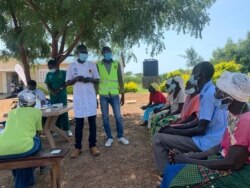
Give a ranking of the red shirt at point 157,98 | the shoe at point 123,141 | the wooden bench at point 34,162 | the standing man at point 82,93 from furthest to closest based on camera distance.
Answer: the red shirt at point 157,98 < the shoe at point 123,141 < the standing man at point 82,93 < the wooden bench at point 34,162

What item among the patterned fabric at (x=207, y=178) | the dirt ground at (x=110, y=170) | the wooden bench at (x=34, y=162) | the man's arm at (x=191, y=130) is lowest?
the dirt ground at (x=110, y=170)

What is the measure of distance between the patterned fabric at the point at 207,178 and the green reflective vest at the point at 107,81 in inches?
131

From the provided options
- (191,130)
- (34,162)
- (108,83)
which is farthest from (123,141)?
(191,130)

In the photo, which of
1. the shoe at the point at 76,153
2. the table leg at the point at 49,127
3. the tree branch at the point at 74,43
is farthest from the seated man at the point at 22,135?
the tree branch at the point at 74,43

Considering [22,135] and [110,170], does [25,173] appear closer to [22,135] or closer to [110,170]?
[22,135]

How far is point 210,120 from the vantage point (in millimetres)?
3844

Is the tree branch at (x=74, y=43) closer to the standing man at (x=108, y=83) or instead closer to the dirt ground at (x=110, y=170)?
the standing man at (x=108, y=83)

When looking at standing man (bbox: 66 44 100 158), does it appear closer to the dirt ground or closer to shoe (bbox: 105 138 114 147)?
the dirt ground

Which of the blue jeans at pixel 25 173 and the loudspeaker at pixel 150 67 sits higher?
the loudspeaker at pixel 150 67

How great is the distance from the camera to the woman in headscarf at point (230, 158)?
268 cm

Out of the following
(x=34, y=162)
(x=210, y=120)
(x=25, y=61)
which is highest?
(x=25, y=61)

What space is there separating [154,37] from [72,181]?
4.05m

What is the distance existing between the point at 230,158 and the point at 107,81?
12.0 ft

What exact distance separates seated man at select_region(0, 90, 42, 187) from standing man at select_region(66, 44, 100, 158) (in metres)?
1.16
